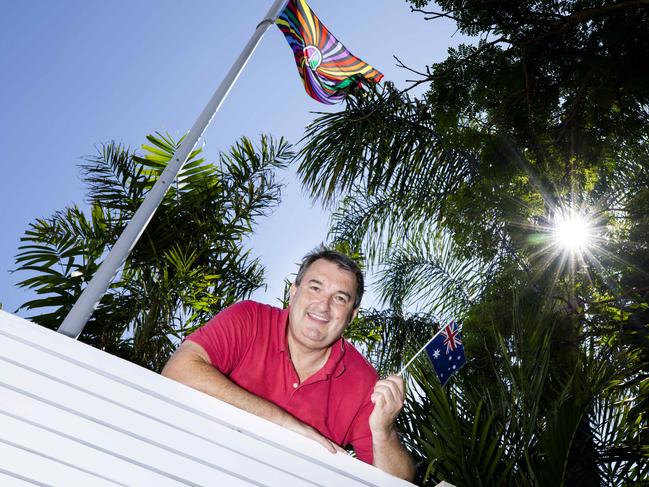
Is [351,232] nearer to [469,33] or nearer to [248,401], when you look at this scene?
[469,33]

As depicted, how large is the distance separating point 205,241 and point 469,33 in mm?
3790

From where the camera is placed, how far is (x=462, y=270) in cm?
808

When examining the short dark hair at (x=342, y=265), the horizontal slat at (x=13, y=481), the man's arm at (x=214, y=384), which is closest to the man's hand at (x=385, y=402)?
the man's arm at (x=214, y=384)

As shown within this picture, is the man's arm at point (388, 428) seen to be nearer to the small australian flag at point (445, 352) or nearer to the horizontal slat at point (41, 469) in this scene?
the horizontal slat at point (41, 469)

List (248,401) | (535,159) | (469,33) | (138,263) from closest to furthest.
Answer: (248,401) → (469,33) → (535,159) → (138,263)

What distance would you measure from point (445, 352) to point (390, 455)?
1627mm

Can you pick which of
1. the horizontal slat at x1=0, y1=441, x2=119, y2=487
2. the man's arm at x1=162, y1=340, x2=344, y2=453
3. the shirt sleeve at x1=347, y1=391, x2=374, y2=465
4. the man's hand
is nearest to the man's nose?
the shirt sleeve at x1=347, y1=391, x2=374, y2=465

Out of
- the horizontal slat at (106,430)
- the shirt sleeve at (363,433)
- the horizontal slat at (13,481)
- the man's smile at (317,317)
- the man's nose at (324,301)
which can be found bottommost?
the horizontal slat at (13,481)

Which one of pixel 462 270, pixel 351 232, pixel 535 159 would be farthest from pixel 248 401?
pixel 351 232

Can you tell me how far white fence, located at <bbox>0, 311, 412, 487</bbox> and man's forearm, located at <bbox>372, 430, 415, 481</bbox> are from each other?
1.80 feet

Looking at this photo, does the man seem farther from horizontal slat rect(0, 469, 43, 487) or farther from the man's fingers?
horizontal slat rect(0, 469, 43, 487)

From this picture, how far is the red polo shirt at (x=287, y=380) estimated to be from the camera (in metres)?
3.16

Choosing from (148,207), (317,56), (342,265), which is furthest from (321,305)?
(317,56)

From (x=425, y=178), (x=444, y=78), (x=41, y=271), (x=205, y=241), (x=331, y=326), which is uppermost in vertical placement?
(x=425, y=178)
